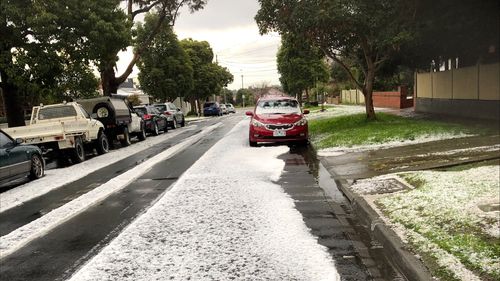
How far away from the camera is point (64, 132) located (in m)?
13.9

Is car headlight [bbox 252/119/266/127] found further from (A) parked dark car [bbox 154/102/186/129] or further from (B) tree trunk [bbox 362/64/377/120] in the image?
(A) parked dark car [bbox 154/102/186/129]

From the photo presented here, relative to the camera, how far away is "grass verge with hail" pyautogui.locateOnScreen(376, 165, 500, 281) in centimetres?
415

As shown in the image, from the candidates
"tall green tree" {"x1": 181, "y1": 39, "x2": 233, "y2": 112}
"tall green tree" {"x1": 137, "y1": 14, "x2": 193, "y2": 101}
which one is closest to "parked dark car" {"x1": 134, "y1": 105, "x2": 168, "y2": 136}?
"tall green tree" {"x1": 137, "y1": 14, "x2": 193, "y2": 101}

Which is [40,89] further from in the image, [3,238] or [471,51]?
[471,51]

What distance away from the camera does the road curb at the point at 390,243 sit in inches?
165

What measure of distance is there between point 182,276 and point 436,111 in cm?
2183

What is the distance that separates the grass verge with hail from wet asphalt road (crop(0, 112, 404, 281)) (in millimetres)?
451

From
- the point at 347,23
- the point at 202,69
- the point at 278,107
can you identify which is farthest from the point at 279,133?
the point at 202,69

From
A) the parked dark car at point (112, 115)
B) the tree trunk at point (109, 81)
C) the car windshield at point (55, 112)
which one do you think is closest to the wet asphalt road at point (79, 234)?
the car windshield at point (55, 112)

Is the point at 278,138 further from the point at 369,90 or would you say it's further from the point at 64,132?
the point at 64,132

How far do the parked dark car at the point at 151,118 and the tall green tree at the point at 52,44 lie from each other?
348 cm

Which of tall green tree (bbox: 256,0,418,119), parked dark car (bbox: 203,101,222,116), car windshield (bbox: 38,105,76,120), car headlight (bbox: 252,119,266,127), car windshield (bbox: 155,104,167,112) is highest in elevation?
tall green tree (bbox: 256,0,418,119)

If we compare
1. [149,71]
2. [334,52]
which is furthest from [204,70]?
[334,52]

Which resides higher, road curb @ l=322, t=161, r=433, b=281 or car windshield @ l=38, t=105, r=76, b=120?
car windshield @ l=38, t=105, r=76, b=120
